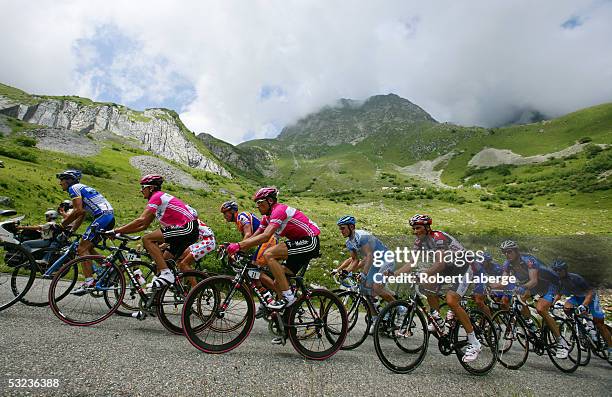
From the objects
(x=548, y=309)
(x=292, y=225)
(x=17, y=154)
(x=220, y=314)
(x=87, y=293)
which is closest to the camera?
(x=220, y=314)

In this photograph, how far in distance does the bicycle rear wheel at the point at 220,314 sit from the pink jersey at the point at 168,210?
2.03 m

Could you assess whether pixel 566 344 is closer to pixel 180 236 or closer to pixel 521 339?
pixel 521 339

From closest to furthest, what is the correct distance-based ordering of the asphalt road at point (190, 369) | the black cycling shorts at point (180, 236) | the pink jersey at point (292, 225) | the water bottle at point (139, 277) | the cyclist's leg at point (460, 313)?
the asphalt road at point (190, 369)
the pink jersey at point (292, 225)
the cyclist's leg at point (460, 313)
the water bottle at point (139, 277)
the black cycling shorts at point (180, 236)

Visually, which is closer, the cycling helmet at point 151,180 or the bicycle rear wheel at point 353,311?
the cycling helmet at point 151,180

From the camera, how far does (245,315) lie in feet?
20.3

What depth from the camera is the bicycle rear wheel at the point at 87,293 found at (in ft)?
21.8

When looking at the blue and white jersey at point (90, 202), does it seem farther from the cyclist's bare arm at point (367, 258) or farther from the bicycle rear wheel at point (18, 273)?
the cyclist's bare arm at point (367, 258)

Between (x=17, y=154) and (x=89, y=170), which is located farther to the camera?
(x=89, y=170)

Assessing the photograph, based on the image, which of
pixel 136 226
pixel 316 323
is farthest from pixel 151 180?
pixel 316 323

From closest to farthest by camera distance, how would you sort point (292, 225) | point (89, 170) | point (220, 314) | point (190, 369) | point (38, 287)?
point (190, 369)
point (220, 314)
point (292, 225)
point (38, 287)
point (89, 170)

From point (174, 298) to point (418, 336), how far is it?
207 inches

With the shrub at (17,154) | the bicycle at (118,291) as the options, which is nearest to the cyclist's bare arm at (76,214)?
the bicycle at (118,291)

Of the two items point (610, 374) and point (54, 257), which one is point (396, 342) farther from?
point (54, 257)

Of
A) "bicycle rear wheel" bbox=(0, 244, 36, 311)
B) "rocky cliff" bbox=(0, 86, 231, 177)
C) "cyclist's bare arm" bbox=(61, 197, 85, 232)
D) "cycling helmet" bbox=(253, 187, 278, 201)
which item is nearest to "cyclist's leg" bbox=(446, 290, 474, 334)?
"cycling helmet" bbox=(253, 187, 278, 201)
